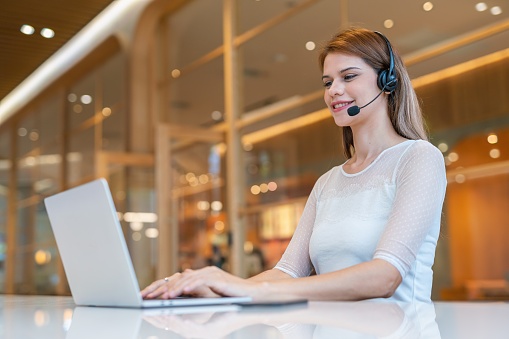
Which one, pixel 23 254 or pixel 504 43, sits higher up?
pixel 504 43

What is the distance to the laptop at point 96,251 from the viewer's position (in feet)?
4.47

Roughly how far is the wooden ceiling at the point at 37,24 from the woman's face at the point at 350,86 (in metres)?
6.23

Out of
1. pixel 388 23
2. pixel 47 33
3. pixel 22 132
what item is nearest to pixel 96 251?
pixel 388 23

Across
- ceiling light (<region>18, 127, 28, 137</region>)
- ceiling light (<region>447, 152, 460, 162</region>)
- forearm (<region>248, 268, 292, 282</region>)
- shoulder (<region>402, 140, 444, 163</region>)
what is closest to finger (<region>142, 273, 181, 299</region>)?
forearm (<region>248, 268, 292, 282</region>)

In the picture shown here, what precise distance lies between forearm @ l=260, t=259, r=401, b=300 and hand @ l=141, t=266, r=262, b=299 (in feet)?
0.48

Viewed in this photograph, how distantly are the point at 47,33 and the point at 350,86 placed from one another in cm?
720

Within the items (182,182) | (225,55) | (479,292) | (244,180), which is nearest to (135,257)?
(182,182)

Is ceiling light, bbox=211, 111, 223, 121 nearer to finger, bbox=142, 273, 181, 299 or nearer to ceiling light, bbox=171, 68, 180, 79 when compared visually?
ceiling light, bbox=171, 68, 180, 79

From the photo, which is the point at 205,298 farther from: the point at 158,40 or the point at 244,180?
the point at 158,40

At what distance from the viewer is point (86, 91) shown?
34.1 ft

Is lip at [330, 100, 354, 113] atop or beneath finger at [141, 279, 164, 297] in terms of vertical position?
atop

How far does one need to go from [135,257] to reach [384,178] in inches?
250

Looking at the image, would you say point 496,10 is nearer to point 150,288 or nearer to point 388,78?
point 388,78

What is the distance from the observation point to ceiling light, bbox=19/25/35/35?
329 inches
